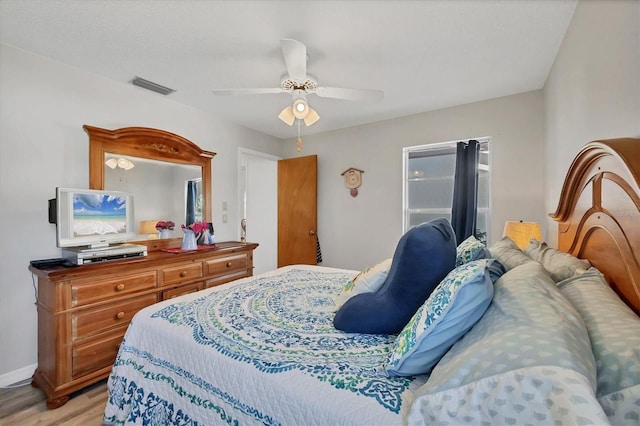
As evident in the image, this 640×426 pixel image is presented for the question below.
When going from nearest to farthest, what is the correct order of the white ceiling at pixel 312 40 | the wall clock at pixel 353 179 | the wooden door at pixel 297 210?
the white ceiling at pixel 312 40 → the wall clock at pixel 353 179 → the wooden door at pixel 297 210

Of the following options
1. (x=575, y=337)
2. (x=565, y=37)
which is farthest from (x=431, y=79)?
(x=575, y=337)

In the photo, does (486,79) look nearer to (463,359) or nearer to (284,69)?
(284,69)

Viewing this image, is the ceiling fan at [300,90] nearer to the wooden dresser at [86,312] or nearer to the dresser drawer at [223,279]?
the wooden dresser at [86,312]

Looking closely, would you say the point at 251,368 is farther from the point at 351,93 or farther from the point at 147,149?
the point at 147,149

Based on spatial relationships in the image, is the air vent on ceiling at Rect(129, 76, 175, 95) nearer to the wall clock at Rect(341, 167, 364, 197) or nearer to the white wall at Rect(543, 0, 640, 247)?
the wall clock at Rect(341, 167, 364, 197)

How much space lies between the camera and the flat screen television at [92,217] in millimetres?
2055

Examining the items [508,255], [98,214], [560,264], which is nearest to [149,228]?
[98,214]

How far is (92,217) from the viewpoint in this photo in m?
2.22

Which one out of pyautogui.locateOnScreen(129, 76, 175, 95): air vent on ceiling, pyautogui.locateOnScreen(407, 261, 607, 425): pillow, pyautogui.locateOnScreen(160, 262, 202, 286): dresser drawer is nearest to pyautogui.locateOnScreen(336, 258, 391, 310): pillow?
pyautogui.locateOnScreen(407, 261, 607, 425): pillow

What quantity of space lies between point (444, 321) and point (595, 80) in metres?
1.43

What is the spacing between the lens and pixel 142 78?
8.26ft

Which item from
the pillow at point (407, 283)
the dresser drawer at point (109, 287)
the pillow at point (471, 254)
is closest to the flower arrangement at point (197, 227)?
the dresser drawer at point (109, 287)

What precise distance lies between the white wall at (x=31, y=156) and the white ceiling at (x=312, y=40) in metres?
0.17

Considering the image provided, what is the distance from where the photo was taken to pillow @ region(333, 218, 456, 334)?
1091mm
